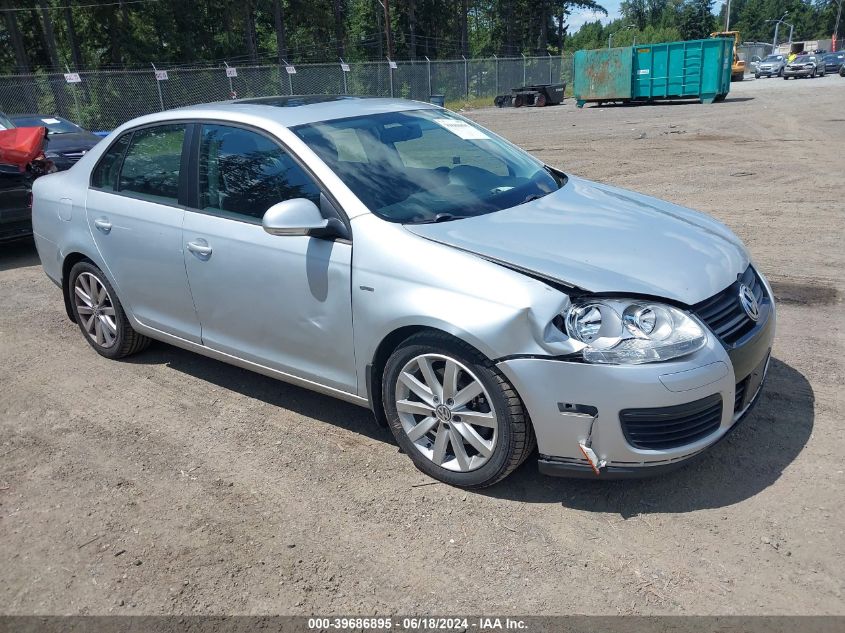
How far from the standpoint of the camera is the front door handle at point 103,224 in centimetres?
462

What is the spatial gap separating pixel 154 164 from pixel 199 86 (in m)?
23.3

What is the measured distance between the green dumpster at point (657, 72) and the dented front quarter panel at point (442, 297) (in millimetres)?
31709

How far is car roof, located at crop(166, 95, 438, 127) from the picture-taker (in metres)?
4.02

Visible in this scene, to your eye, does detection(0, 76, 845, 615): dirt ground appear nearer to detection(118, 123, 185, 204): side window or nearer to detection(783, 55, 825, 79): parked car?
detection(118, 123, 185, 204): side window

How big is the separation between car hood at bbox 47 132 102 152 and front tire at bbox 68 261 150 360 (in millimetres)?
6770

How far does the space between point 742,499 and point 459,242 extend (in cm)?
168

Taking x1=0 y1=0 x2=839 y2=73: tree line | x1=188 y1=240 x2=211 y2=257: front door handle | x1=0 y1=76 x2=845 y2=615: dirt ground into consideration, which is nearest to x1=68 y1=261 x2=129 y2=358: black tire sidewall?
x1=0 y1=76 x2=845 y2=615: dirt ground

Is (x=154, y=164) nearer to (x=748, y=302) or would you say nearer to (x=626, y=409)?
(x=626, y=409)

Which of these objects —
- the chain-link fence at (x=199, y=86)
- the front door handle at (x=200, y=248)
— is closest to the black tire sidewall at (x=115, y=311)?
the front door handle at (x=200, y=248)

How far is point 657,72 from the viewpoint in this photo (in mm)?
32844

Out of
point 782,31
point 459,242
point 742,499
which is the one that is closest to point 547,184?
point 459,242

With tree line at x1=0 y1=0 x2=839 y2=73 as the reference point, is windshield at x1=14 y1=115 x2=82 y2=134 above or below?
below

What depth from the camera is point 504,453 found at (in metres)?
3.11

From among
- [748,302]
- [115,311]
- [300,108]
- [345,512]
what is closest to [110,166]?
[115,311]
